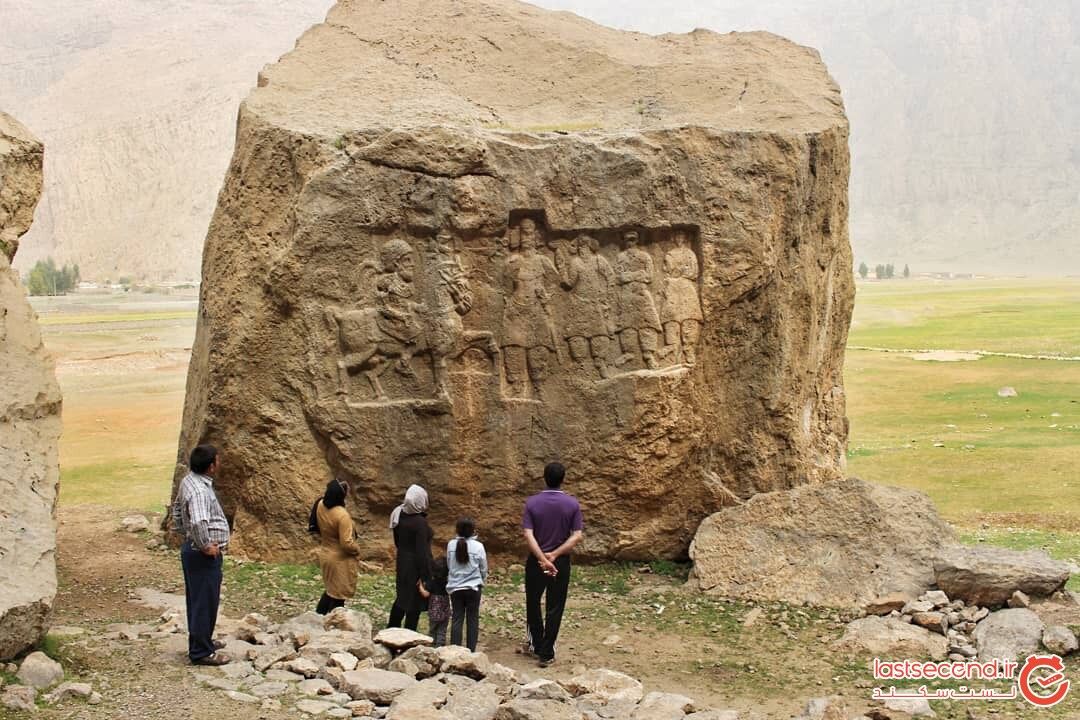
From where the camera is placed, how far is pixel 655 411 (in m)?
12.0

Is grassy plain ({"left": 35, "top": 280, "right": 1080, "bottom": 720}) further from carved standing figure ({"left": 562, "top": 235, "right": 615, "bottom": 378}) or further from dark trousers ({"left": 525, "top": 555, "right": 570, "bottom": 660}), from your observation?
carved standing figure ({"left": 562, "top": 235, "right": 615, "bottom": 378})


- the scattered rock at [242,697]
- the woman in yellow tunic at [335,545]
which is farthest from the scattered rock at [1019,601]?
the scattered rock at [242,697]

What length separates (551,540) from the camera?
9391 mm

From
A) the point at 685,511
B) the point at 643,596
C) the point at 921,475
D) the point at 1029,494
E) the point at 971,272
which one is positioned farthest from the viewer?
the point at 971,272

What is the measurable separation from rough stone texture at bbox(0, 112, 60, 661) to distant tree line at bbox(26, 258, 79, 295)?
53.8 metres

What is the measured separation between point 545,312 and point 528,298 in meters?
0.23

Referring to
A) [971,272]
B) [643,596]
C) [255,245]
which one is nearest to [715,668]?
[643,596]

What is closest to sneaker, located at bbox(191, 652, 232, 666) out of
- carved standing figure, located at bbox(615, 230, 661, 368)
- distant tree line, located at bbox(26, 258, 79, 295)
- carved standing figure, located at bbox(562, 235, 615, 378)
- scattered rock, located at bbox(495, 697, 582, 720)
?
scattered rock, located at bbox(495, 697, 582, 720)

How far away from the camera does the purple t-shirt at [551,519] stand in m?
9.37

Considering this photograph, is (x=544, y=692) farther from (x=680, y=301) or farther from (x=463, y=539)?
(x=680, y=301)

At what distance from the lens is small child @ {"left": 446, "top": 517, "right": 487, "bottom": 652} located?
901cm

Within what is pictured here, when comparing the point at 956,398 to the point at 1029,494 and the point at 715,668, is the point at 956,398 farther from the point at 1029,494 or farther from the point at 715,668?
the point at 715,668

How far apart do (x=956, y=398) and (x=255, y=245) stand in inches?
805

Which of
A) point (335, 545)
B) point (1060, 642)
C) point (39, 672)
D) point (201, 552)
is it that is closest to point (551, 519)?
point (335, 545)
